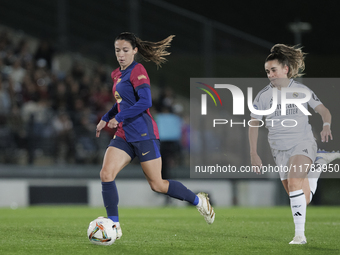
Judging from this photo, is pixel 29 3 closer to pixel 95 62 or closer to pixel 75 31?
pixel 75 31

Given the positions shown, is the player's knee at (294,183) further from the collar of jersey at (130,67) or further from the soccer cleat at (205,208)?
the collar of jersey at (130,67)

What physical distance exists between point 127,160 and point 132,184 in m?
7.73

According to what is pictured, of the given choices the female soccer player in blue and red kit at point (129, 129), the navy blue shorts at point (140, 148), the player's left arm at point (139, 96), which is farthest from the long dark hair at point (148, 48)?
the navy blue shorts at point (140, 148)

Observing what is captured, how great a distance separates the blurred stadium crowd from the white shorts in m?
6.50

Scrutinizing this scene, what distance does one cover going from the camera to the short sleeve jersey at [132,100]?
5.89 m

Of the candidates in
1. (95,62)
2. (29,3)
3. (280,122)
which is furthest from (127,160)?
(29,3)

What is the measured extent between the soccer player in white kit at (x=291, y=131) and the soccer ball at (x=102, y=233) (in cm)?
171

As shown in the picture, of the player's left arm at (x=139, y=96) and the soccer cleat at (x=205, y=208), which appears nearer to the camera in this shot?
the player's left arm at (x=139, y=96)

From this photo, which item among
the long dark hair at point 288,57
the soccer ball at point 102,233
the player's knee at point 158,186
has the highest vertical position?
the long dark hair at point 288,57

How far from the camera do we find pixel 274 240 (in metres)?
6.03

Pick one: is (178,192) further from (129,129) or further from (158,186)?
(129,129)

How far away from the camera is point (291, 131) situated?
600 centimetres

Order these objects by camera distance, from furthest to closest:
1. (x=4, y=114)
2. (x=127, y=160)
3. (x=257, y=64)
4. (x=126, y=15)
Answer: (x=126, y=15) → (x=257, y=64) → (x=4, y=114) → (x=127, y=160)

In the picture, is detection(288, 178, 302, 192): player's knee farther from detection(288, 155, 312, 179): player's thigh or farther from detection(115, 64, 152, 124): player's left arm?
detection(115, 64, 152, 124): player's left arm
